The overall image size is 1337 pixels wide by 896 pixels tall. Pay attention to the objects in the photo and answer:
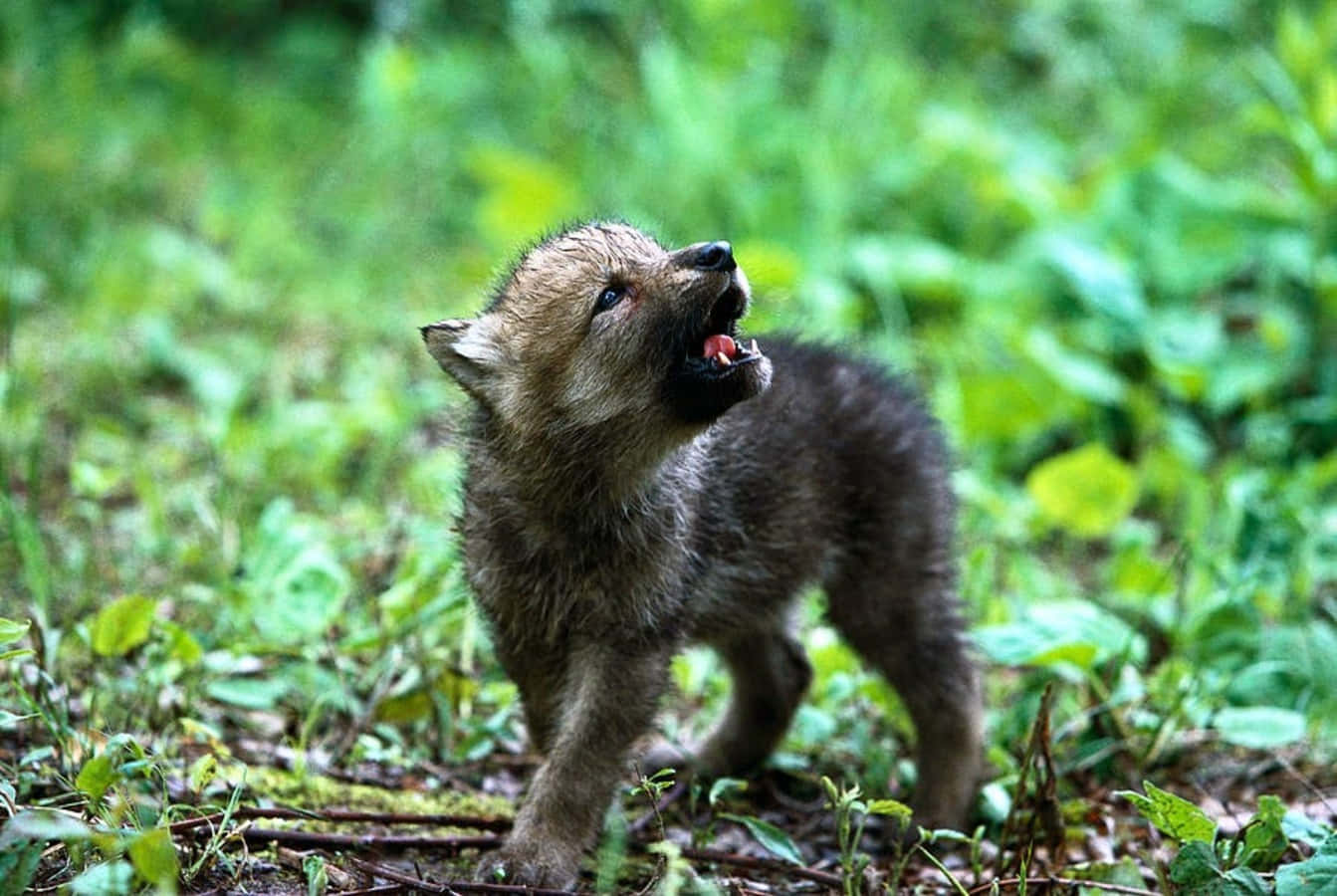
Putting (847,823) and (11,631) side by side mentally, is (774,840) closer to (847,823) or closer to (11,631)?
(847,823)

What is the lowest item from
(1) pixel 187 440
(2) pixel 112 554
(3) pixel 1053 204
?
(2) pixel 112 554

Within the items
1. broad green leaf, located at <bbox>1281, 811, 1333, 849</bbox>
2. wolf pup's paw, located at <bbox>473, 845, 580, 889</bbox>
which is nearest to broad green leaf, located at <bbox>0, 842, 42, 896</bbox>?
wolf pup's paw, located at <bbox>473, 845, 580, 889</bbox>

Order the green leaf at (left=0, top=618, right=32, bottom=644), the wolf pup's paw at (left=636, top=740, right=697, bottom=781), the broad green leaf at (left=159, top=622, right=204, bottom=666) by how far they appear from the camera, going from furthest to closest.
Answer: the wolf pup's paw at (left=636, top=740, right=697, bottom=781) < the broad green leaf at (left=159, top=622, right=204, bottom=666) < the green leaf at (left=0, top=618, right=32, bottom=644)

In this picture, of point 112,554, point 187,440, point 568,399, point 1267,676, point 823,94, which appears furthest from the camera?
point 823,94

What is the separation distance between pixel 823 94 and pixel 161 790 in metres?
7.35

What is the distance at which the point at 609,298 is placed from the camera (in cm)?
415

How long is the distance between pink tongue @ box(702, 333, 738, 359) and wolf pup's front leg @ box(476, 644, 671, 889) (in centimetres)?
80

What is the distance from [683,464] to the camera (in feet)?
14.0

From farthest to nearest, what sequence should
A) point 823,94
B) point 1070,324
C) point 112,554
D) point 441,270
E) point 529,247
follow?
point 823,94, point 441,270, point 1070,324, point 112,554, point 529,247

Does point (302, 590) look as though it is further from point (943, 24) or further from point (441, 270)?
point (943, 24)

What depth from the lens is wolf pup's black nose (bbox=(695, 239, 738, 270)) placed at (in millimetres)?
3945

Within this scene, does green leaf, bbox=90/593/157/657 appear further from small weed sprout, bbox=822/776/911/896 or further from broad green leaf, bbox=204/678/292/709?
small weed sprout, bbox=822/776/911/896

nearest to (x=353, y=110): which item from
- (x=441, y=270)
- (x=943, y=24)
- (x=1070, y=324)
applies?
(x=441, y=270)

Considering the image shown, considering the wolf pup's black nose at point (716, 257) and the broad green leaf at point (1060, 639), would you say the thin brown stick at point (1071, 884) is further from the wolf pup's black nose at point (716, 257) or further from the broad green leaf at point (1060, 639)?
the wolf pup's black nose at point (716, 257)
